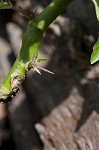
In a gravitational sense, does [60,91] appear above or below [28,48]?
below

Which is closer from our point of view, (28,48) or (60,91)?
(28,48)

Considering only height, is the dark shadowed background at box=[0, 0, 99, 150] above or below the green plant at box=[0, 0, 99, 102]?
below

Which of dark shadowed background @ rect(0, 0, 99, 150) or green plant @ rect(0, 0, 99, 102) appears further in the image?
dark shadowed background @ rect(0, 0, 99, 150)

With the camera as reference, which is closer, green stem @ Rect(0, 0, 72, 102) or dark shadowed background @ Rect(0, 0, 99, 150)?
green stem @ Rect(0, 0, 72, 102)

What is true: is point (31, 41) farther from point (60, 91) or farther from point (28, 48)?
point (60, 91)

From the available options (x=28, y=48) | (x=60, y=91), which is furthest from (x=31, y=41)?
(x=60, y=91)

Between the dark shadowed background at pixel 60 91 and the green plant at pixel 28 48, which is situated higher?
the green plant at pixel 28 48

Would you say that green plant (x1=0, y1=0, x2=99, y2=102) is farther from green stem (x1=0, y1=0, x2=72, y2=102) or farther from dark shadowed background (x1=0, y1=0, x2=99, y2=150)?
dark shadowed background (x1=0, y1=0, x2=99, y2=150)

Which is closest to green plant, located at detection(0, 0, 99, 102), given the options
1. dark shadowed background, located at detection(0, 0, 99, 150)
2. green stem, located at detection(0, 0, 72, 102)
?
green stem, located at detection(0, 0, 72, 102)

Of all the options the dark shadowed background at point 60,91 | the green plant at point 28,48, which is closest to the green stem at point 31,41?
the green plant at point 28,48

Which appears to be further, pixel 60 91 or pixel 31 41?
pixel 60 91

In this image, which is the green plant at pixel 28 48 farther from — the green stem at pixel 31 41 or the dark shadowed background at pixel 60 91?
the dark shadowed background at pixel 60 91
